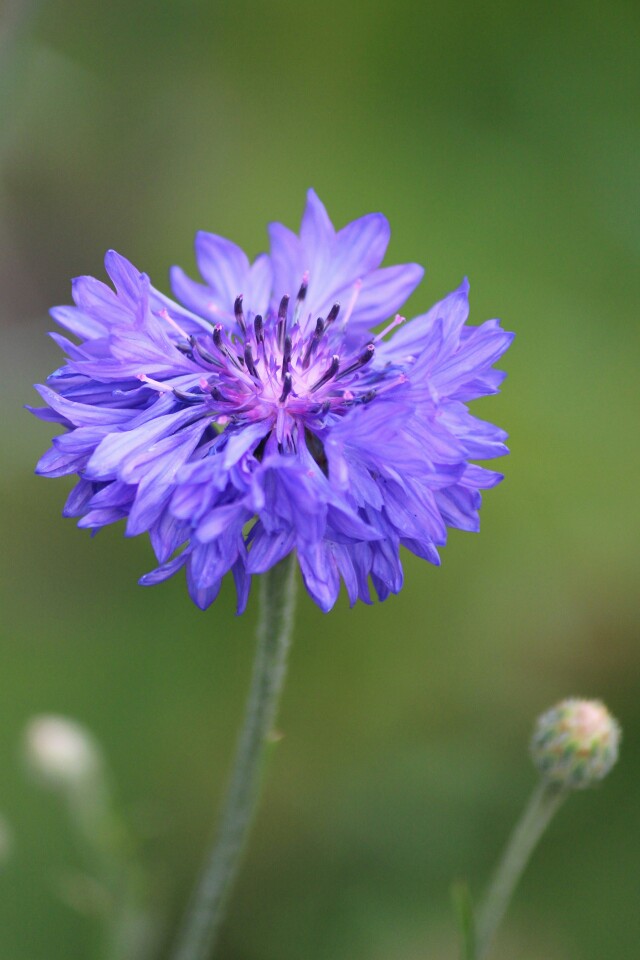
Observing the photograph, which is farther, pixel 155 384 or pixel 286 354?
pixel 286 354

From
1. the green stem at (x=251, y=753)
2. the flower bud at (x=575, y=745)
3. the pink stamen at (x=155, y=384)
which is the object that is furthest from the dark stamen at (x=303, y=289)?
the flower bud at (x=575, y=745)

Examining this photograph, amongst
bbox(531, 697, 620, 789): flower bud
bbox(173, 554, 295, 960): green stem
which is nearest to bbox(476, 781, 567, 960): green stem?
bbox(531, 697, 620, 789): flower bud

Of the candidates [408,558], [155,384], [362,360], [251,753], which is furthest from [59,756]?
[408,558]

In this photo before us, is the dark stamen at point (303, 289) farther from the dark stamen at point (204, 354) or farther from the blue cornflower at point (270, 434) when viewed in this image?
the dark stamen at point (204, 354)

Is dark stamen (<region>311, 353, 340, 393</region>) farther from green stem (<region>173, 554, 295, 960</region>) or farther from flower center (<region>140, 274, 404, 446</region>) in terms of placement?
green stem (<region>173, 554, 295, 960</region>)

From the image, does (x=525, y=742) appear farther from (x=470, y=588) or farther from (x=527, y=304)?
(x=527, y=304)

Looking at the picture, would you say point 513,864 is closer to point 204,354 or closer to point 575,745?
point 575,745
